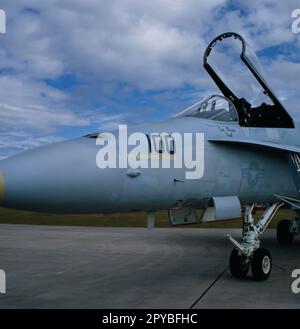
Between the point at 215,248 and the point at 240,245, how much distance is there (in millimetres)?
5109

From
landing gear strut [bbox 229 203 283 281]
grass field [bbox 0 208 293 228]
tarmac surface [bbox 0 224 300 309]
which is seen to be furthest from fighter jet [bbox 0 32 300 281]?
grass field [bbox 0 208 293 228]

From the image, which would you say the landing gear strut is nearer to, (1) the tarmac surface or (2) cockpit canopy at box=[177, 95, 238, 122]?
(1) the tarmac surface

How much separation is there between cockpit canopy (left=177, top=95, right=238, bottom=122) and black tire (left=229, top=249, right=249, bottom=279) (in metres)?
2.32

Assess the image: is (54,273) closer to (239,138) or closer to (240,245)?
(240,245)

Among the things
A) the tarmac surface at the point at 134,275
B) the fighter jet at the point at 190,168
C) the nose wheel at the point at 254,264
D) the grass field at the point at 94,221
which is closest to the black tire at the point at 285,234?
the tarmac surface at the point at 134,275

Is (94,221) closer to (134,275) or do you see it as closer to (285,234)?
(285,234)

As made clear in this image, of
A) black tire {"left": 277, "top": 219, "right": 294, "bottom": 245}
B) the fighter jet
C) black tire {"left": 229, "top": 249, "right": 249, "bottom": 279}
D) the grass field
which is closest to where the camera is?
the fighter jet

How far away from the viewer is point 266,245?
13383 millimetres

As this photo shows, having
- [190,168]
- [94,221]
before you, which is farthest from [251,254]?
[94,221]

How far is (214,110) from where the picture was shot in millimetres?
7355

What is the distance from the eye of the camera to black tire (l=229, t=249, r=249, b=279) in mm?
7633

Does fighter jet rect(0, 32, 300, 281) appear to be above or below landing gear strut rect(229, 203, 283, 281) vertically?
above

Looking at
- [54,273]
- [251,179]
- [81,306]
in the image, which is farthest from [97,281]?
[251,179]

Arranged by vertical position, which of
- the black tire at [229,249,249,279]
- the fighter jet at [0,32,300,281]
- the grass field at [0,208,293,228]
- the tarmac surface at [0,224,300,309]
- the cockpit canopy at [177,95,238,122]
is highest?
the cockpit canopy at [177,95,238,122]
